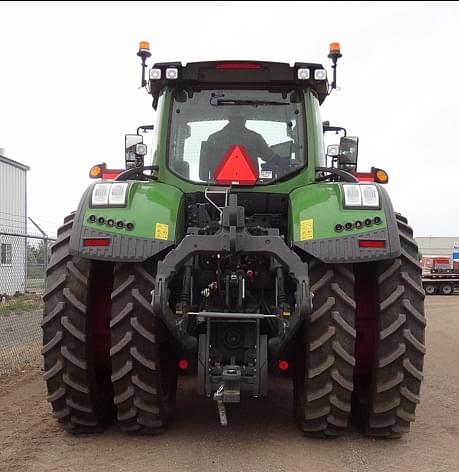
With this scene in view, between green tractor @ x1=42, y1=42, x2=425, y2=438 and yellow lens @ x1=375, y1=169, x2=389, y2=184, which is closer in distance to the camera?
green tractor @ x1=42, y1=42, x2=425, y2=438

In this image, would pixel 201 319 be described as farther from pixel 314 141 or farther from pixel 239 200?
pixel 314 141

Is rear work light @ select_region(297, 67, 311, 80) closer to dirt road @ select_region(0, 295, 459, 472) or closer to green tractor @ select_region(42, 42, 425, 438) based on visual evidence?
green tractor @ select_region(42, 42, 425, 438)

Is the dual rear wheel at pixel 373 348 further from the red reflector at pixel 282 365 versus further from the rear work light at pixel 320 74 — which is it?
the rear work light at pixel 320 74

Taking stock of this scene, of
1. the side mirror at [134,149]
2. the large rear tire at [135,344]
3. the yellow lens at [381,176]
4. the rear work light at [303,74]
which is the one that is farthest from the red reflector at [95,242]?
the yellow lens at [381,176]

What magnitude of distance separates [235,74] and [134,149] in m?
1.20

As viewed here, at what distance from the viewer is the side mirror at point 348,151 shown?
5633 mm

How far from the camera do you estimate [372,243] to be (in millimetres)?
3932

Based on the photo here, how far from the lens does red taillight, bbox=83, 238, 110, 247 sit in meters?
3.96

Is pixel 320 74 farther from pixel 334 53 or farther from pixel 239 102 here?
pixel 334 53

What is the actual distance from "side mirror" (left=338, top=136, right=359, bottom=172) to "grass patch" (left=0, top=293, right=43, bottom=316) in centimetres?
512

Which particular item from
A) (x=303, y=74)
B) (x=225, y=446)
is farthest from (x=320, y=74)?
(x=225, y=446)

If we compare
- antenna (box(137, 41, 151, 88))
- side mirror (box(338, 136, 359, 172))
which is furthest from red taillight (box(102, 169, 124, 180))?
side mirror (box(338, 136, 359, 172))

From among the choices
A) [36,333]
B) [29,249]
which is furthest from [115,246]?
[29,249]

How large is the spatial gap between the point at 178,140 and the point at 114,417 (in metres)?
2.31
